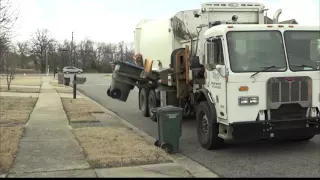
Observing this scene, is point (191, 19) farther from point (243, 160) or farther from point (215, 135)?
point (243, 160)

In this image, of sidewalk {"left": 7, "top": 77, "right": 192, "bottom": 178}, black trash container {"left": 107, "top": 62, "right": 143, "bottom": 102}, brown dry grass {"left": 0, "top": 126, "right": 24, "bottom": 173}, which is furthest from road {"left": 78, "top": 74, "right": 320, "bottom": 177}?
black trash container {"left": 107, "top": 62, "right": 143, "bottom": 102}

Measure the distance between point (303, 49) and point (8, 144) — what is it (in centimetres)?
630

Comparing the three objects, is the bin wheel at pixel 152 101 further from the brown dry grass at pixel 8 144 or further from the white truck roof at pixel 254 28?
the white truck roof at pixel 254 28

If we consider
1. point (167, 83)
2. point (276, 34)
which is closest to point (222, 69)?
point (276, 34)

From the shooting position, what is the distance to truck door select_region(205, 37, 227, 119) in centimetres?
761

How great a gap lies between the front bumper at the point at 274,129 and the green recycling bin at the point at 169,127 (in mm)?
1243

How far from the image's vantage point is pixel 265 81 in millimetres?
7484

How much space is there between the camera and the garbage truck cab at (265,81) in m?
7.44

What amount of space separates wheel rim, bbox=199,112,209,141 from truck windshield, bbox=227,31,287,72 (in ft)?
4.89

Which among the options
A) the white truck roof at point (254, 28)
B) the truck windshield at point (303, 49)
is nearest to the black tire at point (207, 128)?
the white truck roof at point (254, 28)

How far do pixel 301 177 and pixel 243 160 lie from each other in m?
1.44

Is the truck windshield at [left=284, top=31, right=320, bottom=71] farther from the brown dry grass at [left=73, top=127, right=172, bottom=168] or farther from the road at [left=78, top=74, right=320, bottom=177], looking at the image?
the brown dry grass at [left=73, top=127, right=172, bottom=168]

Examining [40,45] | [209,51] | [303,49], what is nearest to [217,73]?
[209,51]

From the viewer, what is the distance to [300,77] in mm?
7613
